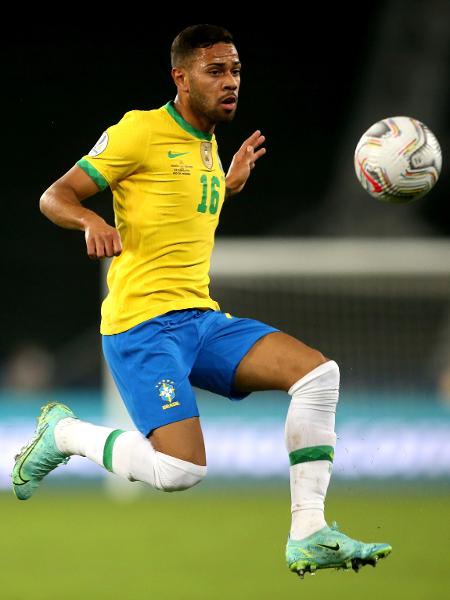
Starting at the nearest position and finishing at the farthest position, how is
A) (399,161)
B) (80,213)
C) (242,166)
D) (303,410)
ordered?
(80,213) → (303,410) → (399,161) → (242,166)

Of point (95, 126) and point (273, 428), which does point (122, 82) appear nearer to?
point (95, 126)

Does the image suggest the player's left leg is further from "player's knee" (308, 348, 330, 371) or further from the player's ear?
the player's ear

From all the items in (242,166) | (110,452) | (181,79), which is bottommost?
(110,452)

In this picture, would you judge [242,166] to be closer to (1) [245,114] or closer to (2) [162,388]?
(2) [162,388]

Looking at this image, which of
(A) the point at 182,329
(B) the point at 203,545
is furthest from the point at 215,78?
(B) the point at 203,545

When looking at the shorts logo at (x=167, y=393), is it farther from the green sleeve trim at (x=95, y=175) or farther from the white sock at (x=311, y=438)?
the green sleeve trim at (x=95, y=175)

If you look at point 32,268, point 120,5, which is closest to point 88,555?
point 32,268

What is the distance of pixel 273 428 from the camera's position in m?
12.3

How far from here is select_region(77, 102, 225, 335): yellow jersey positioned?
5.64m

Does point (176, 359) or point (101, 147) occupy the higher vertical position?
point (101, 147)

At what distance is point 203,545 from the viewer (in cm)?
917

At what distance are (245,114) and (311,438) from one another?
14.1 metres

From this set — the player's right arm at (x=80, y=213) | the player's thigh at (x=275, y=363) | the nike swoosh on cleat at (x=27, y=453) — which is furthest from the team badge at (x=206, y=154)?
the nike swoosh on cleat at (x=27, y=453)

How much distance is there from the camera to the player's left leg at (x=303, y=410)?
5.38m
